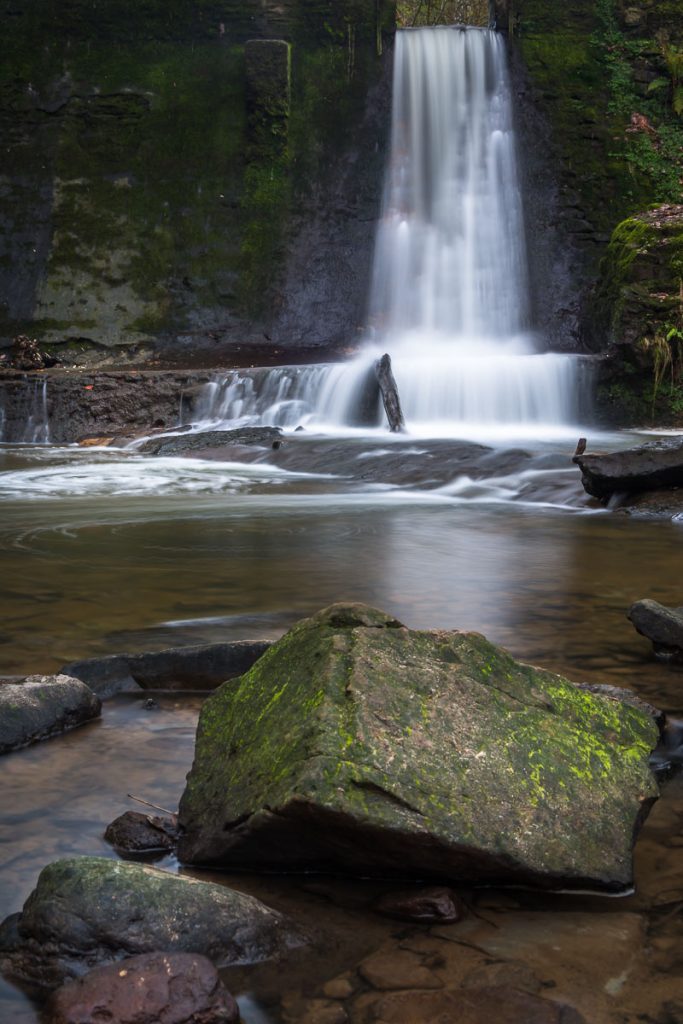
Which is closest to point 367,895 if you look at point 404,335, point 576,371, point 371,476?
point 371,476

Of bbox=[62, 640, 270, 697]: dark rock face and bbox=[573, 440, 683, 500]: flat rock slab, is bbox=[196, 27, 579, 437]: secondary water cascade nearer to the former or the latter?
bbox=[573, 440, 683, 500]: flat rock slab

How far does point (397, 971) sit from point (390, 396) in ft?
39.7

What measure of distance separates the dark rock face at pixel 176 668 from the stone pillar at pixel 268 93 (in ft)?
58.6

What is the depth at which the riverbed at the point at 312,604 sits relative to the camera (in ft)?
6.85

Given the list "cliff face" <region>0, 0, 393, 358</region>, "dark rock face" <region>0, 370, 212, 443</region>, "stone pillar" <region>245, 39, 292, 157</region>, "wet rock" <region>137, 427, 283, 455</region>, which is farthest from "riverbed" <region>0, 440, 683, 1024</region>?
"stone pillar" <region>245, 39, 292, 157</region>

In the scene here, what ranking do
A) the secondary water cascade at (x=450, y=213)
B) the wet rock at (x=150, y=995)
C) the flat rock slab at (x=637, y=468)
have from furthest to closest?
the secondary water cascade at (x=450, y=213)
the flat rock slab at (x=637, y=468)
the wet rock at (x=150, y=995)

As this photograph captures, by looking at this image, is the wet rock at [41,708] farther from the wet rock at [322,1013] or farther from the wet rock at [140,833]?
the wet rock at [322,1013]

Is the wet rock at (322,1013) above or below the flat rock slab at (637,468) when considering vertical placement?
below

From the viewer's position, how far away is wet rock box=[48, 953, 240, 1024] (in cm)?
174

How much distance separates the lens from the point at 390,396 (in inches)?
544

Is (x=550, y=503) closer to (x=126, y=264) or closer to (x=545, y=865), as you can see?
(x=545, y=865)

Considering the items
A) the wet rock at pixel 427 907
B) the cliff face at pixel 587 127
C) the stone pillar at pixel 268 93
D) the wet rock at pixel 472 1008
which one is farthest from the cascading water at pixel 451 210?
the wet rock at pixel 472 1008

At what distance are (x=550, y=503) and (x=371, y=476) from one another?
2.31 meters

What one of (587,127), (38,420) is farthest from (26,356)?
(587,127)
